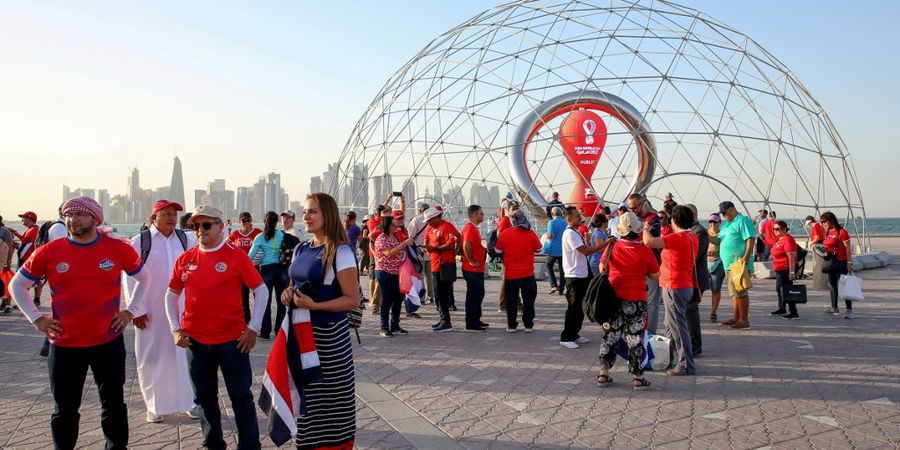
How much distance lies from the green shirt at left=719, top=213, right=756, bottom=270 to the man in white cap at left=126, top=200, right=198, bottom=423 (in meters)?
7.52

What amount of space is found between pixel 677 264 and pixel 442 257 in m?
3.79

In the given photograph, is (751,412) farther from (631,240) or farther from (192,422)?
(192,422)

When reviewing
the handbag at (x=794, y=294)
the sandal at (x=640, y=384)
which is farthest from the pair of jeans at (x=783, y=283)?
the sandal at (x=640, y=384)

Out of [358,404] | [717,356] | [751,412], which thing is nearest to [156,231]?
[358,404]

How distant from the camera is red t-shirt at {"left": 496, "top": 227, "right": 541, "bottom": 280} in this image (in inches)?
350

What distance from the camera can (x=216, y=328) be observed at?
4148mm

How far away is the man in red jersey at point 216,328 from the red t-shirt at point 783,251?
8660 mm

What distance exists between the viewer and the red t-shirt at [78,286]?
4055 mm

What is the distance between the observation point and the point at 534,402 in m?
5.66

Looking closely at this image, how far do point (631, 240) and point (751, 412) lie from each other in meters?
1.87

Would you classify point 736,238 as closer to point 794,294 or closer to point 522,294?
point 794,294

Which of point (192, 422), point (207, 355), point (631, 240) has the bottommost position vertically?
point (192, 422)

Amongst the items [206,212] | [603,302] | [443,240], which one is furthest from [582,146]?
[206,212]

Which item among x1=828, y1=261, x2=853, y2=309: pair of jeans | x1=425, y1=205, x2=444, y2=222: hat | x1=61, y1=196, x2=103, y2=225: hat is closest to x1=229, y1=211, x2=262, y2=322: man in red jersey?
x1=425, y1=205, x2=444, y2=222: hat
